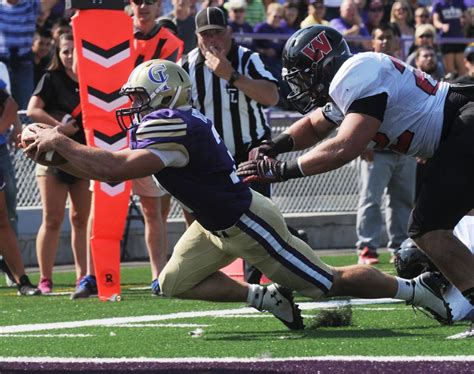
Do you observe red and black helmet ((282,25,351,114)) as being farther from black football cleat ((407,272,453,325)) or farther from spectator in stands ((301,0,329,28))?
spectator in stands ((301,0,329,28))

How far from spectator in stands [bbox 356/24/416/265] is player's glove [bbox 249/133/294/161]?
4.42 meters

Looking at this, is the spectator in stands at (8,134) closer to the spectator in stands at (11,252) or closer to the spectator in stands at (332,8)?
the spectator in stands at (11,252)

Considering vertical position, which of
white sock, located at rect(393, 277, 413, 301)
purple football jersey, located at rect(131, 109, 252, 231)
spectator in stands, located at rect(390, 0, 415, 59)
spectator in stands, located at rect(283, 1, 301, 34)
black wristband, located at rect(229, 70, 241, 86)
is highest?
purple football jersey, located at rect(131, 109, 252, 231)

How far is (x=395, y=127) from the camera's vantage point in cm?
610

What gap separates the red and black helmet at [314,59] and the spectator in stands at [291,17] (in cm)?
902

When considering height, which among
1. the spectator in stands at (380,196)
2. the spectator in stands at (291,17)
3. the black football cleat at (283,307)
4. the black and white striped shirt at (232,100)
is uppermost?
the black and white striped shirt at (232,100)

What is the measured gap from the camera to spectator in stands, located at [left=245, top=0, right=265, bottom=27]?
51.0 feet

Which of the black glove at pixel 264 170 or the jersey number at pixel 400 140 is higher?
the jersey number at pixel 400 140

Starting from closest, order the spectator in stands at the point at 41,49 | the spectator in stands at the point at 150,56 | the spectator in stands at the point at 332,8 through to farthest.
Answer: the spectator in stands at the point at 150,56 → the spectator in stands at the point at 41,49 → the spectator in stands at the point at 332,8

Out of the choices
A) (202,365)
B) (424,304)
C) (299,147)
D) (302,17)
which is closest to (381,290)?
(424,304)

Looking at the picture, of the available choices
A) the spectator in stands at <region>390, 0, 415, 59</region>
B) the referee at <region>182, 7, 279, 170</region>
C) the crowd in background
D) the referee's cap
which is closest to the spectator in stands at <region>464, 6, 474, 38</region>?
the crowd in background

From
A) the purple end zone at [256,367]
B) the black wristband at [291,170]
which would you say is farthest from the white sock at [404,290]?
the purple end zone at [256,367]

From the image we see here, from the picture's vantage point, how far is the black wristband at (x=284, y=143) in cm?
651

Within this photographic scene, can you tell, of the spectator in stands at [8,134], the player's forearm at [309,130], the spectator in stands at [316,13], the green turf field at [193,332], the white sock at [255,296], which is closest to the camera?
the green turf field at [193,332]
